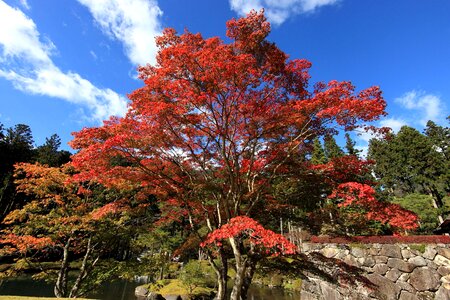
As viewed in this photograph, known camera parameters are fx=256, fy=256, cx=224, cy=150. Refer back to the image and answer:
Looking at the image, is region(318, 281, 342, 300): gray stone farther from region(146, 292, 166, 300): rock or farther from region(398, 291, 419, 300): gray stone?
region(146, 292, 166, 300): rock

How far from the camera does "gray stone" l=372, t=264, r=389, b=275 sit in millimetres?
12259

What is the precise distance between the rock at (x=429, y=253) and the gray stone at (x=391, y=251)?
38.9 inches

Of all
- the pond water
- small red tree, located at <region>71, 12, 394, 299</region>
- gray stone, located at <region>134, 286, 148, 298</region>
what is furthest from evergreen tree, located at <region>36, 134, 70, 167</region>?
small red tree, located at <region>71, 12, 394, 299</region>

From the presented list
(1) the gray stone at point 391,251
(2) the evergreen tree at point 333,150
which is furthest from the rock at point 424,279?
(2) the evergreen tree at point 333,150

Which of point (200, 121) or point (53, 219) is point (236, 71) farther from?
point (53, 219)

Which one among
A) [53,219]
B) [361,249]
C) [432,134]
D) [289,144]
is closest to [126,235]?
[53,219]

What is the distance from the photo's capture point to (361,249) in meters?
13.5

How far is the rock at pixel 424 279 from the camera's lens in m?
10.9

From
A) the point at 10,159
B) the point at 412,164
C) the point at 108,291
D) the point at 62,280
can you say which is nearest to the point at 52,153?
the point at 10,159

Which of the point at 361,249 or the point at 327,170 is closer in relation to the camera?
the point at 327,170

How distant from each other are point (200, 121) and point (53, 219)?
589 cm

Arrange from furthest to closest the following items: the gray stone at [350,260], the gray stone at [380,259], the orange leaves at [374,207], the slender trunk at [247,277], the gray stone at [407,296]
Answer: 1. the gray stone at [350,260]
2. the gray stone at [380,259]
3. the gray stone at [407,296]
4. the slender trunk at [247,277]
5. the orange leaves at [374,207]

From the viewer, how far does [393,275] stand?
39.1 feet

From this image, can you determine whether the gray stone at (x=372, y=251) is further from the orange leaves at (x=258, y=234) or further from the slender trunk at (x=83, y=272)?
the slender trunk at (x=83, y=272)
